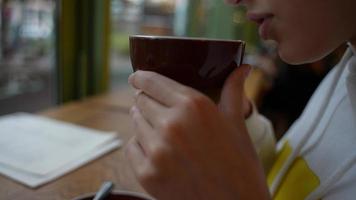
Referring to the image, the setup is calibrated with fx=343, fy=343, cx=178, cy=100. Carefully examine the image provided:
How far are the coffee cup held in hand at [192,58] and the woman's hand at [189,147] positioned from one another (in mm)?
14

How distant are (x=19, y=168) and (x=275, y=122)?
2333 mm

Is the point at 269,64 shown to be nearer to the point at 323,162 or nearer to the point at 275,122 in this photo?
the point at 275,122

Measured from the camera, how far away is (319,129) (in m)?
0.58

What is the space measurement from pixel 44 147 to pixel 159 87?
0.48 m

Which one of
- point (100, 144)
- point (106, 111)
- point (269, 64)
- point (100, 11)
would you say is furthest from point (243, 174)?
point (269, 64)

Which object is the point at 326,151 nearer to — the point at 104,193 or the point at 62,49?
the point at 104,193

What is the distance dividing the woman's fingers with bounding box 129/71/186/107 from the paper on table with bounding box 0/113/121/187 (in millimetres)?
325

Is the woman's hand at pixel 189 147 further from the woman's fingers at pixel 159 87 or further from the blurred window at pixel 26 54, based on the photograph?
the blurred window at pixel 26 54

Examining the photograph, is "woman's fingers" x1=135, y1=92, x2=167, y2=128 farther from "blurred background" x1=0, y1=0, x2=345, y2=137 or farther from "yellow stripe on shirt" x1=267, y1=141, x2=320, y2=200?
"blurred background" x1=0, y1=0, x2=345, y2=137

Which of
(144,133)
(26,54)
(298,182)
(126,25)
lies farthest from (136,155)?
(126,25)

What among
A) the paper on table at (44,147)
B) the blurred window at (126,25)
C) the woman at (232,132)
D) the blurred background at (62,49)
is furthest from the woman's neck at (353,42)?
A: the blurred window at (126,25)

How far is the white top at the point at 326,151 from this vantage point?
0.45 m

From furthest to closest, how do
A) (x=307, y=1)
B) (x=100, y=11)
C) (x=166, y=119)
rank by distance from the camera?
(x=100, y=11)
(x=307, y=1)
(x=166, y=119)

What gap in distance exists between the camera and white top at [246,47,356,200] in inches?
17.6
